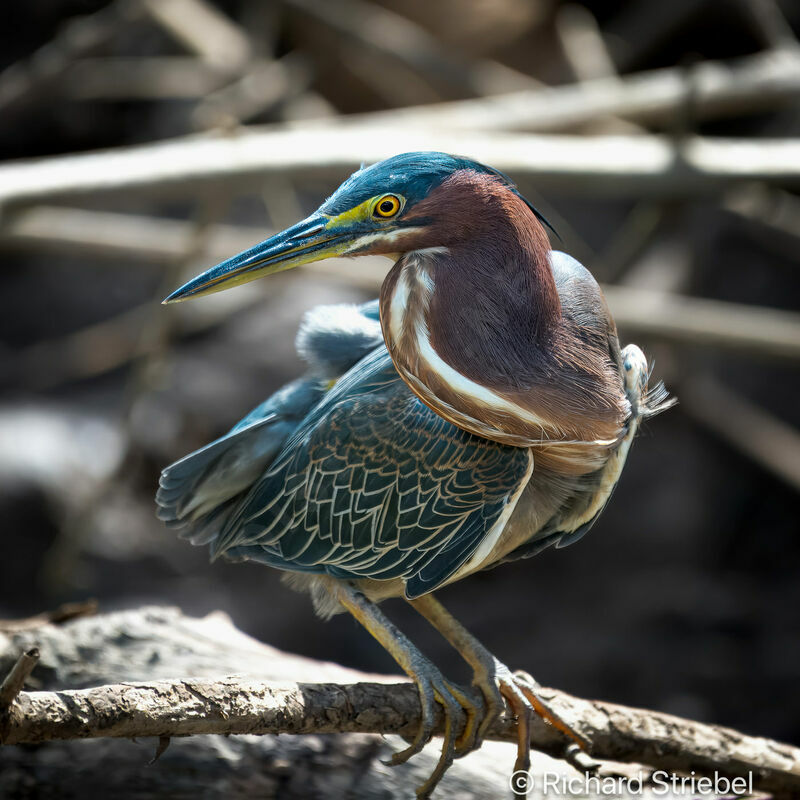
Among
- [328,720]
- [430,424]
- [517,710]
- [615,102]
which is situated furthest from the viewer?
[615,102]

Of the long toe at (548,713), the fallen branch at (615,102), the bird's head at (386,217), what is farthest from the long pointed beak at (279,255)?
the fallen branch at (615,102)

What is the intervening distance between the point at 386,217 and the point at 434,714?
104cm

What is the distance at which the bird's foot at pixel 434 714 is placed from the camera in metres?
2.04

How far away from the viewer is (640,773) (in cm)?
235

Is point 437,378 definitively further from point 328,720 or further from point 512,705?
point 512,705

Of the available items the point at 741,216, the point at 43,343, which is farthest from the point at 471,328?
the point at 43,343

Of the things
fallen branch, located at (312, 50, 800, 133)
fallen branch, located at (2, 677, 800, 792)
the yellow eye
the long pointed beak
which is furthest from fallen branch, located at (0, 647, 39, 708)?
fallen branch, located at (312, 50, 800, 133)

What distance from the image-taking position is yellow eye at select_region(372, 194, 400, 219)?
5.50ft

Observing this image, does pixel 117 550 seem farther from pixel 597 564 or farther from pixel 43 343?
pixel 597 564

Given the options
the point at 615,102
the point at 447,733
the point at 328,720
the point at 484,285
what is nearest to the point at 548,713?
the point at 447,733

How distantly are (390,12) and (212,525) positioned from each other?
450 cm

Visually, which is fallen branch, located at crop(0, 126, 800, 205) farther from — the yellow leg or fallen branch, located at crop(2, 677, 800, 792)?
fallen branch, located at crop(2, 677, 800, 792)

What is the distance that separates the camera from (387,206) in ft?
5.52

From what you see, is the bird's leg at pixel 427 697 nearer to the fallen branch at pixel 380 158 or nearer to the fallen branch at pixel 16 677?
the fallen branch at pixel 16 677
